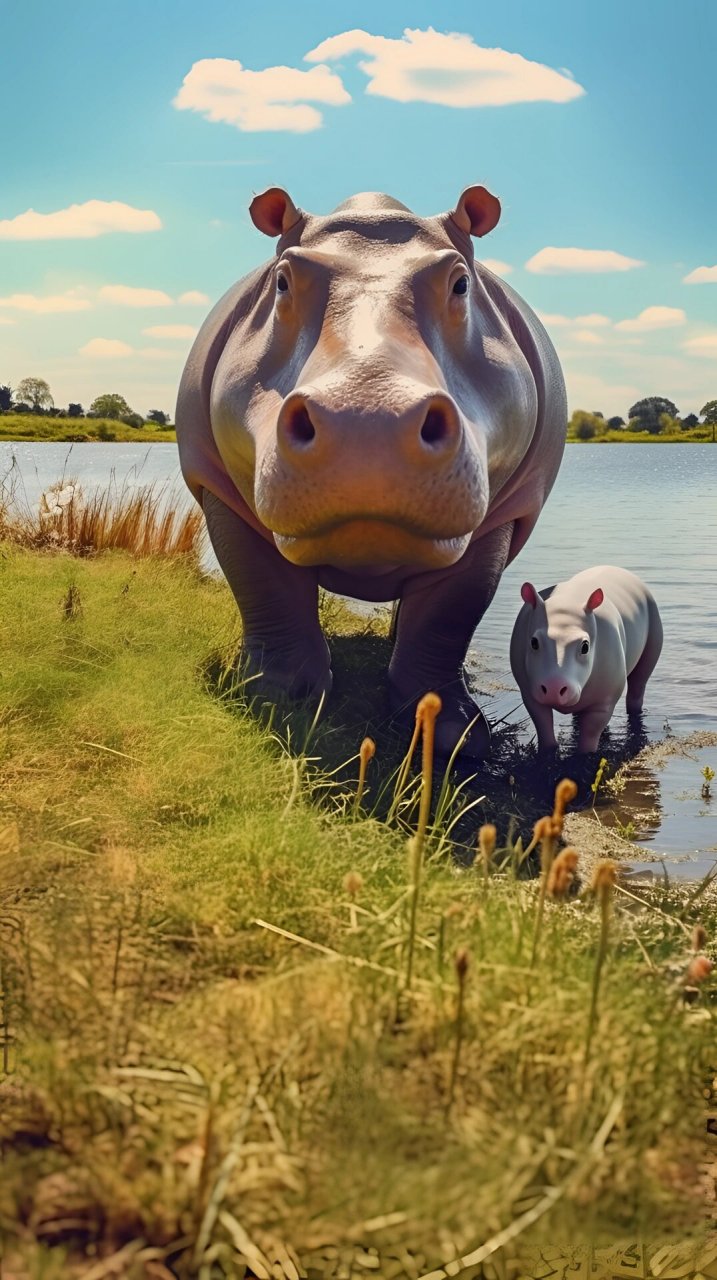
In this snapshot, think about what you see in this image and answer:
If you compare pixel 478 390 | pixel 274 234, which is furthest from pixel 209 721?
pixel 274 234

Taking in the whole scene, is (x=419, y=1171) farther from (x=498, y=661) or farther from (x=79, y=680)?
(x=498, y=661)

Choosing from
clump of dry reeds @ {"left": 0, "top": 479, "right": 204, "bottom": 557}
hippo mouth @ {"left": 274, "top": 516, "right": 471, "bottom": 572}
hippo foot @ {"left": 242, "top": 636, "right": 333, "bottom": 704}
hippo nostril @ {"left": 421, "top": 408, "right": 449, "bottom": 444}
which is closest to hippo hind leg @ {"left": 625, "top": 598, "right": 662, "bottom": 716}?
hippo foot @ {"left": 242, "top": 636, "right": 333, "bottom": 704}

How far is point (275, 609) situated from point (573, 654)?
4.22 ft

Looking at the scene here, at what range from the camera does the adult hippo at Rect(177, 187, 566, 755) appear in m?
3.42

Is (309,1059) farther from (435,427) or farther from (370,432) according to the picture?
(435,427)

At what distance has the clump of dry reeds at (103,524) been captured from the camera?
8727mm

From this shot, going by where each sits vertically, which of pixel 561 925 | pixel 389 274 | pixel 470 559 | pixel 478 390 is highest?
pixel 389 274

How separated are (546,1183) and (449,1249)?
0.17 metres

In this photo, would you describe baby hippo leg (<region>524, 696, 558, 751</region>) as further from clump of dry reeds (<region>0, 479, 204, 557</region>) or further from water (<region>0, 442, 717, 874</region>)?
clump of dry reeds (<region>0, 479, 204, 557</region>)

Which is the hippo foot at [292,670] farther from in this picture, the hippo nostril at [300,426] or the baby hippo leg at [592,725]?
the hippo nostril at [300,426]

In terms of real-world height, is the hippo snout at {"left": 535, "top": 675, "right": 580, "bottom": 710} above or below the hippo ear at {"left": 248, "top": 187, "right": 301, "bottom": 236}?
below

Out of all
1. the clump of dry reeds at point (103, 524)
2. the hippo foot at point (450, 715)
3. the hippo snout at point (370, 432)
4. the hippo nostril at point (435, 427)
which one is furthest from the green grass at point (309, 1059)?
the clump of dry reeds at point (103, 524)

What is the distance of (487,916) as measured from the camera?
2.41 m

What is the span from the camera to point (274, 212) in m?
4.73
